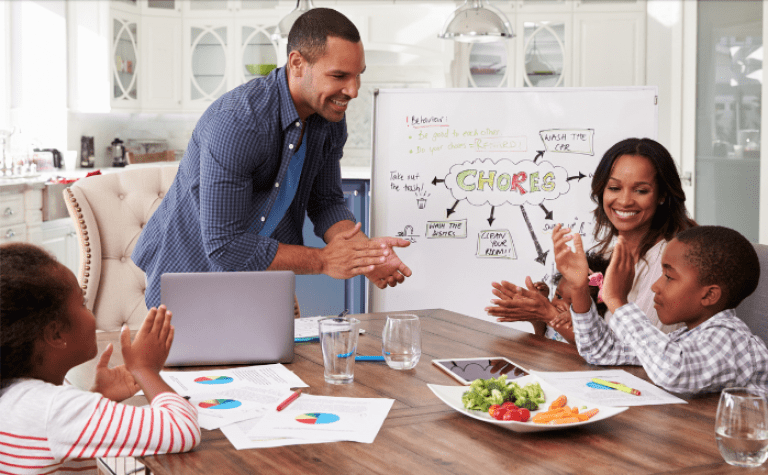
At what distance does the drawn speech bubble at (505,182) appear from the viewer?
9.34 feet

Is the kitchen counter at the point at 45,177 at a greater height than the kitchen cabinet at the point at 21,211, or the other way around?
the kitchen counter at the point at 45,177

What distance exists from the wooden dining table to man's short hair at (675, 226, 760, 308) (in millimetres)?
197

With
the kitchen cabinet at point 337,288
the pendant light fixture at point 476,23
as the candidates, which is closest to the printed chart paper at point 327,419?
the pendant light fixture at point 476,23

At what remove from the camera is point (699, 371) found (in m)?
1.20

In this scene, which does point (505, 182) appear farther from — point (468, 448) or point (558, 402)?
point (468, 448)

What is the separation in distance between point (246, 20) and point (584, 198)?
3.56 metres

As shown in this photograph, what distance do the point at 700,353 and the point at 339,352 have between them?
60cm

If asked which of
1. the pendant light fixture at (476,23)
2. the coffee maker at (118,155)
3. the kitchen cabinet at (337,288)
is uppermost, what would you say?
the pendant light fixture at (476,23)

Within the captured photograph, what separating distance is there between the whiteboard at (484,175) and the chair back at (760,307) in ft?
4.22

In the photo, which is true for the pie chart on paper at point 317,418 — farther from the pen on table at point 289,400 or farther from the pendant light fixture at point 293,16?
the pendant light fixture at point 293,16

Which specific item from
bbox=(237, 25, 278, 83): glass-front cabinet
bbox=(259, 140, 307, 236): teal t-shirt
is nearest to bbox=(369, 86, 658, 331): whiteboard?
bbox=(259, 140, 307, 236): teal t-shirt

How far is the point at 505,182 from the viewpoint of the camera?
2.88 m

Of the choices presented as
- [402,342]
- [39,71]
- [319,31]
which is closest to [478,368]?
[402,342]

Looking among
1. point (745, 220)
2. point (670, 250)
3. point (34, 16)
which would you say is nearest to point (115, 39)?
point (34, 16)
